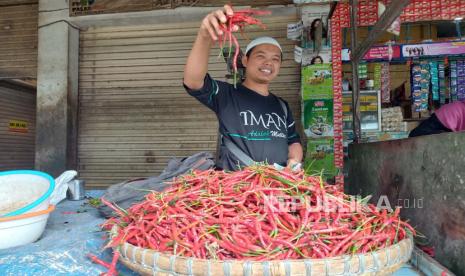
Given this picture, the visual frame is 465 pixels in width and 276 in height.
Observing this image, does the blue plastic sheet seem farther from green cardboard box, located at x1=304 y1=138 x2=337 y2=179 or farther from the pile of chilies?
green cardboard box, located at x1=304 y1=138 x2=337 y2=179

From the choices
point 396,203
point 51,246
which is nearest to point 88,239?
point 51,246

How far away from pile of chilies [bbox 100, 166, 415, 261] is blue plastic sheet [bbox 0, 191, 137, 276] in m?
0.24

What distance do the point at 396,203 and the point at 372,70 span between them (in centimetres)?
453

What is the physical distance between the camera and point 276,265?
0.99 metres

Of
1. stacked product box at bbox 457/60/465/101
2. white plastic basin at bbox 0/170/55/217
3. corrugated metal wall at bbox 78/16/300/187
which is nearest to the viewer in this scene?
white plastic basin at bbox 0/170/55/217

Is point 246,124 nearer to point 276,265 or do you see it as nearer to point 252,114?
point 252,114

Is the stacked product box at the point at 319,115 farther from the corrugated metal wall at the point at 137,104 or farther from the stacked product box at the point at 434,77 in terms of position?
the stacked product box at the point at 434,77

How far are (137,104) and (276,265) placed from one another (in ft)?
16.7

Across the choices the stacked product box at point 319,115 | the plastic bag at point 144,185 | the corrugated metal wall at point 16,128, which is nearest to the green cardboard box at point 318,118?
the stacked product box at point 319,115

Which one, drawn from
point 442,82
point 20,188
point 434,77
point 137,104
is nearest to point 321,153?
point 434,77

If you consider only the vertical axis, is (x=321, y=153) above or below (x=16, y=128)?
below

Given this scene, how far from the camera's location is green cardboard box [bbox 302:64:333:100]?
489 centimetres

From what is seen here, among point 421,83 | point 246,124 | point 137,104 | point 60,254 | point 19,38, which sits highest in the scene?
point 19,38

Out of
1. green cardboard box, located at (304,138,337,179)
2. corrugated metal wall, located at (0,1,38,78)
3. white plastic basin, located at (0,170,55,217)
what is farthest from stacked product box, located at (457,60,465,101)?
corrugated metal wall, located at (0,1,38,78)
